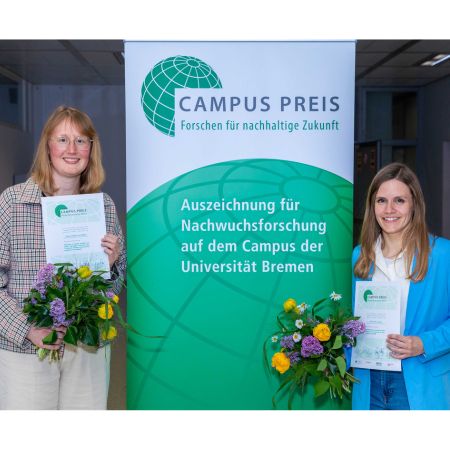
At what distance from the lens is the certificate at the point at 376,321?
253cm

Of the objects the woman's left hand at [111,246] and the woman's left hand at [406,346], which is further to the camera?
the woman's left hand at [111,246]

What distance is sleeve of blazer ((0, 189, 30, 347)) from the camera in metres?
2.47

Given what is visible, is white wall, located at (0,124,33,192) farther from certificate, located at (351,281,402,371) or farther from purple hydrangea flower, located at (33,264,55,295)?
certificate, located at (351,281,402,371)

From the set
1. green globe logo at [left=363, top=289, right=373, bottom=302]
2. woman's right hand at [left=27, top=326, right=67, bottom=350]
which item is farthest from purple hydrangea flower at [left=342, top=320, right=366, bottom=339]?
woman's right hand at [left=27, top=326, right=67, bottom=350]

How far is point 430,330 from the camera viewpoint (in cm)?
251

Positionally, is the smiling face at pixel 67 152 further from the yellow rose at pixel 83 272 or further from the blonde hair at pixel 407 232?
the blonde hair at pixel 407 232

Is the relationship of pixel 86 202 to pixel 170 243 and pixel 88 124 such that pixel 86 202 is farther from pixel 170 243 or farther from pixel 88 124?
pixel 170 243

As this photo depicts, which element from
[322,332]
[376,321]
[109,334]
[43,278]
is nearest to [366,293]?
[376,321]

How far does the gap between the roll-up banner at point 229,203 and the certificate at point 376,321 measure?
49 centimetres

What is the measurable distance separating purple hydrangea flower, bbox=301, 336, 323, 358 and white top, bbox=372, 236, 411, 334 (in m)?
0.35

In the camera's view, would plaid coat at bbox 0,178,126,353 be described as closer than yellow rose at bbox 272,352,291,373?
Yes

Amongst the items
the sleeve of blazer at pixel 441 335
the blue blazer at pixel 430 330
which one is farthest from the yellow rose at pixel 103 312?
the sleeve of blazer at pixel 441 335

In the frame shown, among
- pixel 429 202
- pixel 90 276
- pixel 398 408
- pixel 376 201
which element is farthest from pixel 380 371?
pixel 429 202

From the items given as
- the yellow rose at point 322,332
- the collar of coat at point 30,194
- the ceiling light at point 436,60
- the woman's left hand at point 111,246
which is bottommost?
the yellow rose at point 322,332
